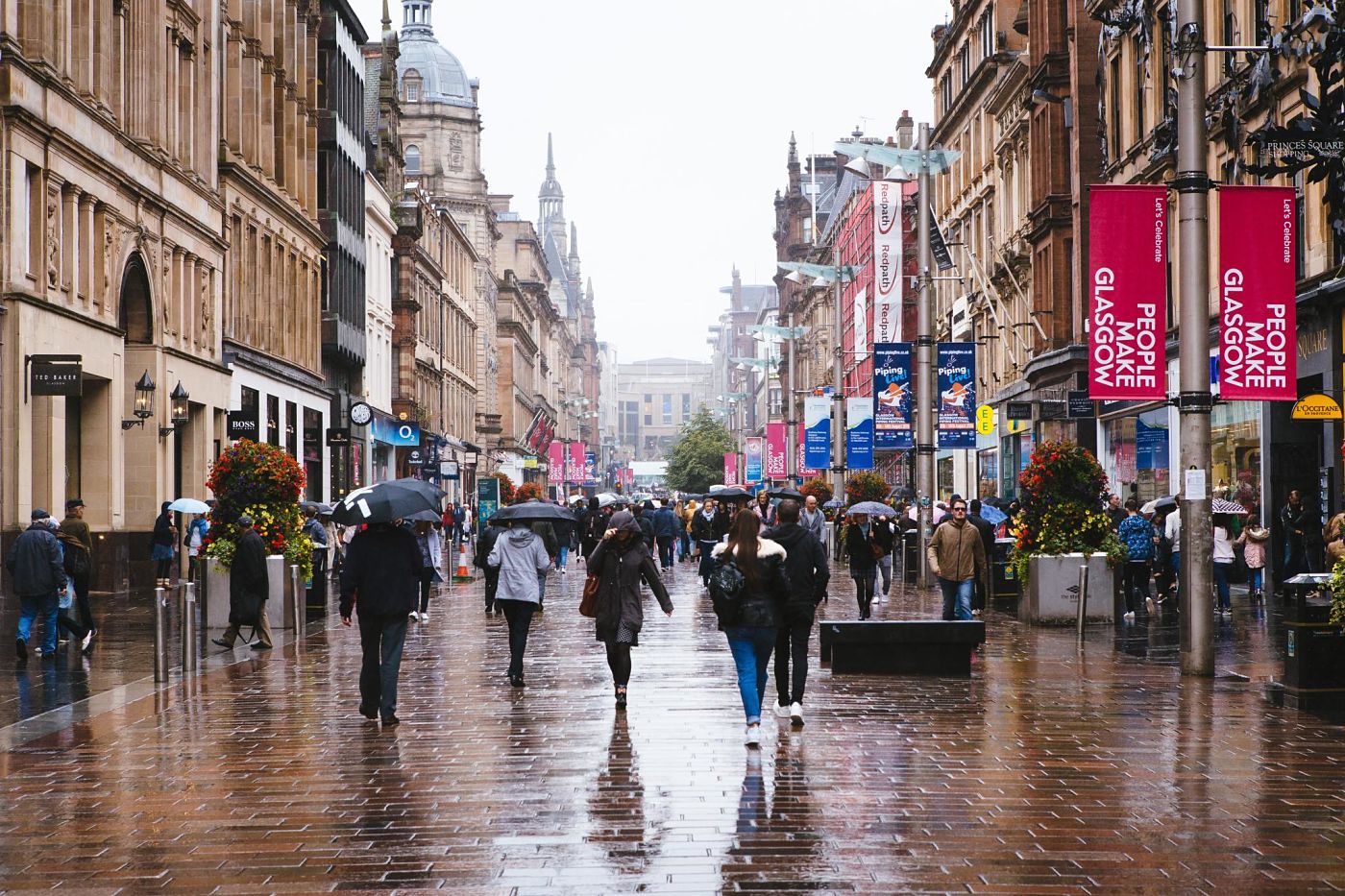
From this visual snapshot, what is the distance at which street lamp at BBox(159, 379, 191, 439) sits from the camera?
33.8m

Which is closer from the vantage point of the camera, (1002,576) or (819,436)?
(1002,576)

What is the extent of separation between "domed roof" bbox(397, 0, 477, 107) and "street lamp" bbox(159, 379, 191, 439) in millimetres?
73305

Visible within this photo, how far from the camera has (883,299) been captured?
47.5 metres

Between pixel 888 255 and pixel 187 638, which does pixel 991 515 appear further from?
pixel 888 255

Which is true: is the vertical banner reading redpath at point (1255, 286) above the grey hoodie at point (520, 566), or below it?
above

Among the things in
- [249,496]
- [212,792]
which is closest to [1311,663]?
[212,792]

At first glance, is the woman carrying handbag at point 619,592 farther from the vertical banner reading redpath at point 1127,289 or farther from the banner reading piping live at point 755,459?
the banner reading piping live at point 755,459

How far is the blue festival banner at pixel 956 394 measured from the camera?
34844mm

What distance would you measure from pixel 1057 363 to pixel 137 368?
2128 centimetres

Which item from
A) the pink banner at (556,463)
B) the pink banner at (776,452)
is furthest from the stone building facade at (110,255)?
the pink banner at (556,463)

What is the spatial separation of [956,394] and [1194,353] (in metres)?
18.8

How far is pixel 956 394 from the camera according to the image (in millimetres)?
35031

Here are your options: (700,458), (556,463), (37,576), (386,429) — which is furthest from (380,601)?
(700,458)

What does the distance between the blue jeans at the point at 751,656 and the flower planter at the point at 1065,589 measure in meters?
11.3
